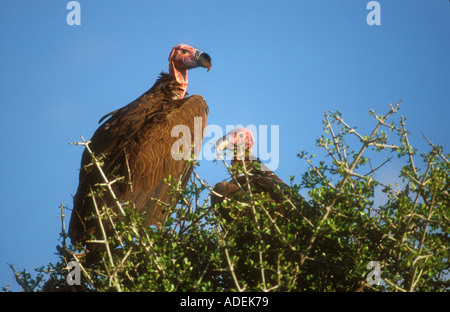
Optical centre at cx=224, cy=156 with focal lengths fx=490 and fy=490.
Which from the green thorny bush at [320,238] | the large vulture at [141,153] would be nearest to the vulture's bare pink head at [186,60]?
the large vulture at [141,153]

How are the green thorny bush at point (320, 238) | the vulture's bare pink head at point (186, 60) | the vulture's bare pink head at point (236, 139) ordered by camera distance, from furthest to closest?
1. the vulture's bare pink head at point (186, 60)
2. the vulture's bare pink head at point (236, 139)
3. the green thorny bush at point (320, 238)

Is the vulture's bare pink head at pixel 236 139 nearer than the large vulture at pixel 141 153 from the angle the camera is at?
No

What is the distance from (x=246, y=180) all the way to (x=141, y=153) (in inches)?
98.8

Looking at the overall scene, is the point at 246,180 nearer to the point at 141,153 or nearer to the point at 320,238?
the point at 320,238

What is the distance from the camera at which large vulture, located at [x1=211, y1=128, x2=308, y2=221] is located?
3.80 m

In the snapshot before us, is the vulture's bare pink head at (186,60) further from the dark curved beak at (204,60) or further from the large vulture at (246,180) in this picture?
the large vulture at (246,180)

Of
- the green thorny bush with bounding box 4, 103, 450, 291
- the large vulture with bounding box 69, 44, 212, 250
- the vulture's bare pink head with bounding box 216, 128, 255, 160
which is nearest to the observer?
the green thorny bush with bounding box 4, 103, 450, 291

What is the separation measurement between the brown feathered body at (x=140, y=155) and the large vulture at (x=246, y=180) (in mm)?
536

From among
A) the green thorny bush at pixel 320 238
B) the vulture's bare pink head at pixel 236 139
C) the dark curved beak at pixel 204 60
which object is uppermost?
the dark curved beak at pixel 204 60

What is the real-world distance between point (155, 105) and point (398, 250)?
12.4ft

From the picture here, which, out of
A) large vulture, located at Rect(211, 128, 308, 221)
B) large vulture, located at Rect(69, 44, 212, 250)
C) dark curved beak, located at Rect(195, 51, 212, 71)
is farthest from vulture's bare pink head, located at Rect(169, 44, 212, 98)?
large vulture, located at Rect(211, 128, 308, 221)

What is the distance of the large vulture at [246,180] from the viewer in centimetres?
380

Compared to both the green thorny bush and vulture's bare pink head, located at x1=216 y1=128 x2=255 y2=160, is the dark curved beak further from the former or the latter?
the green thorny bush

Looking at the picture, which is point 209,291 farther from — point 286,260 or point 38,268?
point 38,268
